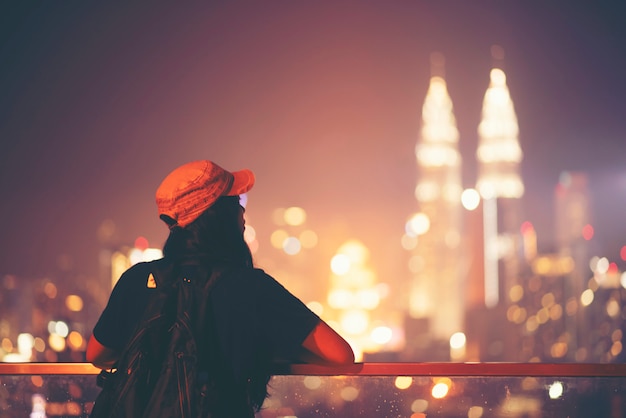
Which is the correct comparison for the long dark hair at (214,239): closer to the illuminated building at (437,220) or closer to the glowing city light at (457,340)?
the glowing city light at (457,340)

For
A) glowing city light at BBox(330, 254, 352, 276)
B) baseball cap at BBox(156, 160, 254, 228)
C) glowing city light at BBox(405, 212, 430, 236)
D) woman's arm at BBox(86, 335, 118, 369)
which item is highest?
baseball cap at BBox(156, 160, 254, 228)

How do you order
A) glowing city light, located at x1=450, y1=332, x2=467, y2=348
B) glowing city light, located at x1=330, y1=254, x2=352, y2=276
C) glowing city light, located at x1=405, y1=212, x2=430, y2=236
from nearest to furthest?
1. glowing city light, located at x1=330, y1=254, x2=352, y2=276
2. glowing city light, located at x1=450, y1=332, x2=467, y2=348
3. glowing city light, located at x1=405, y1=212, x2=430, y2=236

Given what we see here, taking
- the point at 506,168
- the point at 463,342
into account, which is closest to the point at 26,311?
the point at 463,342

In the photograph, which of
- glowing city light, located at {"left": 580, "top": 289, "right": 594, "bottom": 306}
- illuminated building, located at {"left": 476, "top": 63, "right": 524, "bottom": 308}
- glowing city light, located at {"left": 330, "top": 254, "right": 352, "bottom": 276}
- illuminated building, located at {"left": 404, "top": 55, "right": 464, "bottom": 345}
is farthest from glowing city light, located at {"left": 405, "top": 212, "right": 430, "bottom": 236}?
glowing city light, located at {"left": 330, "top": 254, "right": 352, "bottom": 276}

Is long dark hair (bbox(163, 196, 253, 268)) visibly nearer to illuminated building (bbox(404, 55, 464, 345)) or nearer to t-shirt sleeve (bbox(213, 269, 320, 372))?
t-shirt sleeve (bbox(213, 269, 320, 372))

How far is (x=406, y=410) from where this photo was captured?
2959 millimetres

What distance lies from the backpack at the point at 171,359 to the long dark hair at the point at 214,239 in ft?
0.20

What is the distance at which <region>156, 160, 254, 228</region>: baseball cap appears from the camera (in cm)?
229

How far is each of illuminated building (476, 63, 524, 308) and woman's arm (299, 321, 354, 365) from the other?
134932mm

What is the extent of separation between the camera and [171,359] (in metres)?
2.17

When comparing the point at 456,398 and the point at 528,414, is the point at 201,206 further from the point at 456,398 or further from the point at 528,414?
the point at 528,414

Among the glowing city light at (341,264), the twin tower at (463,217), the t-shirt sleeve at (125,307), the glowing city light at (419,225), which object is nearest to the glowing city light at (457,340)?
the twin tower at (463,217)

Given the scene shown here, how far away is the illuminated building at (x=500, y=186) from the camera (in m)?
136

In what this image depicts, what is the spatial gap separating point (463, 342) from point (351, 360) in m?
123
